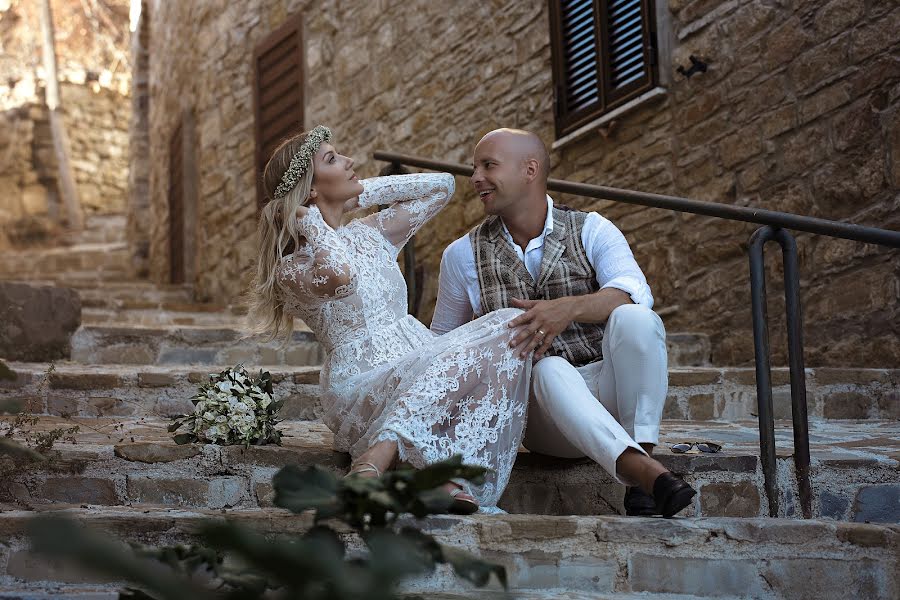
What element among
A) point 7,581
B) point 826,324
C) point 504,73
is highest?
point 504,73

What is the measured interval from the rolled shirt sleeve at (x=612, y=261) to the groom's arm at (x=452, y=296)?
36 cm

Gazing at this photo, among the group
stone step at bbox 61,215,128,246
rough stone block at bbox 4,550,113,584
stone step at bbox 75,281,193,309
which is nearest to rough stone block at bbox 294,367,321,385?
rough stone block at bbox 4,550,113,584

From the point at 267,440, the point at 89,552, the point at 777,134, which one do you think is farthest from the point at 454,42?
the point at 89,552

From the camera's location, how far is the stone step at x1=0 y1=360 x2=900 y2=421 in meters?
3.96

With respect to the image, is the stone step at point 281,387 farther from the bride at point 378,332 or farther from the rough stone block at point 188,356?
the bride at point 378,332

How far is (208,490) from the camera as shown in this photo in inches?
116

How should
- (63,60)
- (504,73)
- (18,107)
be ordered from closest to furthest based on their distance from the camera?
(504,73) → (18,107) → (63,60)

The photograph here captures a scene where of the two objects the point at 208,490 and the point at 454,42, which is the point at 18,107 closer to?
the point at 454,42

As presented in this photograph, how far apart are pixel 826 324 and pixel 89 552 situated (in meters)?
4.46

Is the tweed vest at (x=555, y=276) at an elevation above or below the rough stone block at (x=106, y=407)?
above

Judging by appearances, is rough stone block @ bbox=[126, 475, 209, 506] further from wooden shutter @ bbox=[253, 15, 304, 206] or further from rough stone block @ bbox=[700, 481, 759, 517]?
wooden shutter @ bbox=[253, 15, 304, 206]

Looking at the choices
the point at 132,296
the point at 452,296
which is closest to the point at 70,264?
the point at 132,296

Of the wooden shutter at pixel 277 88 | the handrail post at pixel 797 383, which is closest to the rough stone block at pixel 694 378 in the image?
the handrail post at pixel 797 383

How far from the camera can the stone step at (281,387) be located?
3.96 m
